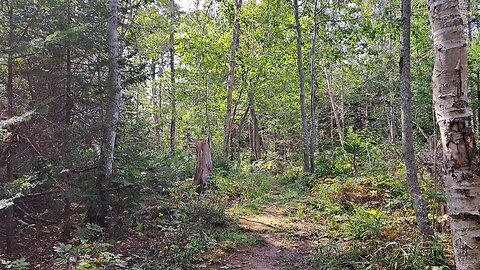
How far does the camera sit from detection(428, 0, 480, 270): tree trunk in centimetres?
230

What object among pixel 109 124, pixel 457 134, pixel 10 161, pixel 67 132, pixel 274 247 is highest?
pixel 109 124

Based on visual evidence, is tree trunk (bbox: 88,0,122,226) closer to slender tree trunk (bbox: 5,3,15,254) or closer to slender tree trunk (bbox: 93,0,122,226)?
slender tree trunk (bbox: 93,0,122,226)

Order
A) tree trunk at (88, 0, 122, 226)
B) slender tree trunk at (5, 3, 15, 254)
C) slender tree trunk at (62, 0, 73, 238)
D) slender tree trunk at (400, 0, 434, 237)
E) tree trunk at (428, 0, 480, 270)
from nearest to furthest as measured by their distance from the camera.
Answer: tree trunk at (428, 0, 480, 270)
slender tree trunk at (400, 0, 434, 237)
slender tree trunk at (5, 3, 15, 254)
slender tree trunk at (62, 0, 73, 238)
tree trunk at (88, 0, 122, 226)

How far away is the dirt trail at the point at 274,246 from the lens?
16.4 ft

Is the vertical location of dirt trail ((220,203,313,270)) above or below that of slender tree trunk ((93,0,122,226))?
below

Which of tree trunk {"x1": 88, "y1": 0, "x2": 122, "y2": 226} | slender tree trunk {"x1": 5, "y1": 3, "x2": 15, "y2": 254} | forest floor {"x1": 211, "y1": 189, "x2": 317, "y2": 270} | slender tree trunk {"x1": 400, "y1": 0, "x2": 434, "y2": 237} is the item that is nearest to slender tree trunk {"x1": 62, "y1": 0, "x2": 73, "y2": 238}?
tree trunk {"x1": 88, "y1": 0, "x2": 122, "y2": 226}

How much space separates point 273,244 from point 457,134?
4.19m

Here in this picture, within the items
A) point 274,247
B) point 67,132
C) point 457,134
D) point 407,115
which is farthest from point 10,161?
point 407,115

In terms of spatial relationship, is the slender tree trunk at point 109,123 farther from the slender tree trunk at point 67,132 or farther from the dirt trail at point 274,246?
the dirt trail at point 274,246

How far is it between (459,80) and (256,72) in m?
14.2

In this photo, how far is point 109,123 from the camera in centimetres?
A: 589

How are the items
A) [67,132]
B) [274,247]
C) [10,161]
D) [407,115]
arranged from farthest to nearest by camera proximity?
[274,247] → [67,132] → [10,161] → [407,115]

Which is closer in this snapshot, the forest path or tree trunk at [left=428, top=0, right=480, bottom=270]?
tree trunk at [left=428, top=0, right=480, bottom=270]

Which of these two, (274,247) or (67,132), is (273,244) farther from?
(67,132)
